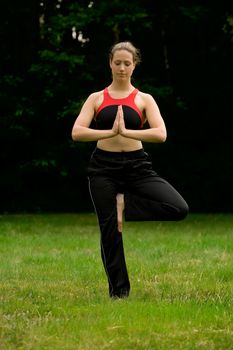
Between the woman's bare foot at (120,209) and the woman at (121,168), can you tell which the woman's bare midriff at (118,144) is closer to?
the woman at (121,168)

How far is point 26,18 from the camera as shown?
24766mm

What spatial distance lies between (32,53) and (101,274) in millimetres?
16604

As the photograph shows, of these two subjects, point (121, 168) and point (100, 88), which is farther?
point (100, 88)

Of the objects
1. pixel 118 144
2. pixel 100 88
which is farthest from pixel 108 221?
pixel 100 88

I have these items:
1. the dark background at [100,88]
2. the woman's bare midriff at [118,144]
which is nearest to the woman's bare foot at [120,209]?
the woman's bare midriff at [118,144]

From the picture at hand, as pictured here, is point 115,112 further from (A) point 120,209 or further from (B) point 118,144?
(A) point 120,209

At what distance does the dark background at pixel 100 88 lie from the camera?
2316 centimetres

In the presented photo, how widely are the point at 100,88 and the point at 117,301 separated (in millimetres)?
16919

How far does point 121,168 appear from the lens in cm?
681

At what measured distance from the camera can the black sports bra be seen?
6762 millimetres

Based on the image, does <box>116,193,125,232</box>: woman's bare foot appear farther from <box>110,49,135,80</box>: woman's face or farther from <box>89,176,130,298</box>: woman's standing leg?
<box>110,49,135,80</box>: woman's face

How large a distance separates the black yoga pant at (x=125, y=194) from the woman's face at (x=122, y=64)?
0.68 metres

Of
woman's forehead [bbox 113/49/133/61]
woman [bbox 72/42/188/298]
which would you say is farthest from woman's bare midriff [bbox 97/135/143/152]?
woman's forehead [bbox 113/49/133/61]

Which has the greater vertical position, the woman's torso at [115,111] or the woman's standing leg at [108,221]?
the woman's torso at [115,111]
